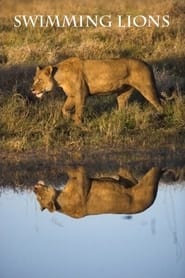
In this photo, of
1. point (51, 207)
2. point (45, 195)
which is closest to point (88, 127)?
point (45, 195)

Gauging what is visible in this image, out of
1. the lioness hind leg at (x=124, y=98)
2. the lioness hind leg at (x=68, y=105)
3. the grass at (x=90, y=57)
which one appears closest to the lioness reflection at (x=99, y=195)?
the grass at (x=90, y=57)

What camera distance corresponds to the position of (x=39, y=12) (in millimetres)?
22562

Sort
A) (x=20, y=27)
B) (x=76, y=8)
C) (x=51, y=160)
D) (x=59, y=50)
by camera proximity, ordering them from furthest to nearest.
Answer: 1. (x=76, y=8)
2. (x=20, y=27)
3. (x=59, y=50)
4. (x=51, y=160)

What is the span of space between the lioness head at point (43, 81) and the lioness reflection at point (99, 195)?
8.99 feet

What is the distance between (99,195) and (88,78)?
12.0 ft

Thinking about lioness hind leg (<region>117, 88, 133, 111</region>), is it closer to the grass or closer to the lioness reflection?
the grass

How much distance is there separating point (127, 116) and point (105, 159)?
4.86 ft

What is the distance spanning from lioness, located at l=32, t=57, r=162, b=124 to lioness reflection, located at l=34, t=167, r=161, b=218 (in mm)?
2675

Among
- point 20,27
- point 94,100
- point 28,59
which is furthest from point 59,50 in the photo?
point 94,100

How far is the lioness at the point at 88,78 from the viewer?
552 inches

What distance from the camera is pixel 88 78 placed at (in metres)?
14.1

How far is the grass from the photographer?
13.2m

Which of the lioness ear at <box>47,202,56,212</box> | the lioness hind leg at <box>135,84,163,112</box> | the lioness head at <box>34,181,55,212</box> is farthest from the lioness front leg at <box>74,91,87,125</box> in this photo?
the lioness ear at <box>47,202,56,212</box>

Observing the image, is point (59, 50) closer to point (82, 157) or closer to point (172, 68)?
point (172, 68)
